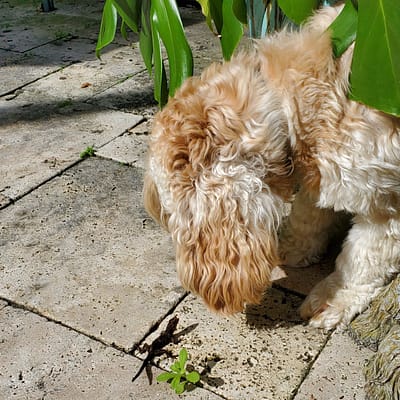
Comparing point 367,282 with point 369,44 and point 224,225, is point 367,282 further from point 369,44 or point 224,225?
point 369,44

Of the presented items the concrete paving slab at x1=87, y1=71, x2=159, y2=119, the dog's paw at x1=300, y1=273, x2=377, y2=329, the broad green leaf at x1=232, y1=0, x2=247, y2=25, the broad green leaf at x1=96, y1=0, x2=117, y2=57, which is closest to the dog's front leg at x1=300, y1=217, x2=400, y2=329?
the dog's paw at x1=300, y1=273, x2=377, y2=329

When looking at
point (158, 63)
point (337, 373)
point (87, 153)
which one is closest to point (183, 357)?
point (337, 373)

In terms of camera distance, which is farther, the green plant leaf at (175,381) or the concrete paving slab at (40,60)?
the concrete paving slab at (40,60)

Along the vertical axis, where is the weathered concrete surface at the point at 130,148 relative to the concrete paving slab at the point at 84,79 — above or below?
below

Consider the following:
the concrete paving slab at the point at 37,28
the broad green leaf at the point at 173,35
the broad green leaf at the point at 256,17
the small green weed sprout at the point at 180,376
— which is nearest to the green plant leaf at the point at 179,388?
the small green weed sprout at the point at 180,376

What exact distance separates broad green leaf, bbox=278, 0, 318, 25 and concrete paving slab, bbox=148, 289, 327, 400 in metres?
1.24

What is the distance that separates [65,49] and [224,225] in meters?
4.19

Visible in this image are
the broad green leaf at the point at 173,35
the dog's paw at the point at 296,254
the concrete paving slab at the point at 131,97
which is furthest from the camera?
the concrete paving slab at the point at 131,97

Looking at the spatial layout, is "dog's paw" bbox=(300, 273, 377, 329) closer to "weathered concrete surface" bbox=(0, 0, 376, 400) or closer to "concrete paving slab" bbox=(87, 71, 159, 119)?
"weathered concrete surface" bbox=(0, 0, 376, 400)

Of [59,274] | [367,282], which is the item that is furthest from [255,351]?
[59,274]

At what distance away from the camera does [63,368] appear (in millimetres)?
2619

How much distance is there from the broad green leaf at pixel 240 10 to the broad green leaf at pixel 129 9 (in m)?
0.46

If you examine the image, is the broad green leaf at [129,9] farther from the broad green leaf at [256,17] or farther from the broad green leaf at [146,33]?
the broad green leaf at [256,17]

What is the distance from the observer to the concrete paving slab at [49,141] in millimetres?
3965
